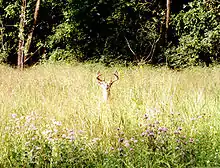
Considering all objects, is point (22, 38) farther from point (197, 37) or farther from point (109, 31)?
point (197, 37)

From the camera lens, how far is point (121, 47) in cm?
1427

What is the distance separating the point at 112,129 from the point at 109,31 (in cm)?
1119

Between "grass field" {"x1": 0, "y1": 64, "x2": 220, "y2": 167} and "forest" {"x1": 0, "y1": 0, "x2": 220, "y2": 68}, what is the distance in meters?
8.07

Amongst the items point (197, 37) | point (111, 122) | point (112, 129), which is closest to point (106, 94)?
point (111, 122)

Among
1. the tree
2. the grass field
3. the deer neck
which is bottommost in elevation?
the grass field

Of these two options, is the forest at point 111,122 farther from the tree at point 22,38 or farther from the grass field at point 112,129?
the tree at point 22,38

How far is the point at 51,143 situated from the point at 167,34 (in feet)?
38.8

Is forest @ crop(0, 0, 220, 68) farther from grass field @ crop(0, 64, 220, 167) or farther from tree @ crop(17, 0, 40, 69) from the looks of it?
grass field @ crop(0, 64, 220, 167)

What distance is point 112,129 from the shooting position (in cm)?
378

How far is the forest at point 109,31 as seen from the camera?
1330 centimetres

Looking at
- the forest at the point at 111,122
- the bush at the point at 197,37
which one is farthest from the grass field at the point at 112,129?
the bush at the point at 197,37

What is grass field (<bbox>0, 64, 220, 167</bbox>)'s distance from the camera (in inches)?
120

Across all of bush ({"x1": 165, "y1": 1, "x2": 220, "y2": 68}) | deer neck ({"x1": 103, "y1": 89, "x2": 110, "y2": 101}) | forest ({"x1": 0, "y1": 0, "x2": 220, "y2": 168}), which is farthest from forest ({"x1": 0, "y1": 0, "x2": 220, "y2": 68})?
deer neck ({"x1": 103, "y1": 89, "x2": 110, "y2": 101})

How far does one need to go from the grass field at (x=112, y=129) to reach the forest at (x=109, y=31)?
318 inches
